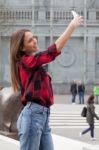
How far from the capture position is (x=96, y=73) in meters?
52.8

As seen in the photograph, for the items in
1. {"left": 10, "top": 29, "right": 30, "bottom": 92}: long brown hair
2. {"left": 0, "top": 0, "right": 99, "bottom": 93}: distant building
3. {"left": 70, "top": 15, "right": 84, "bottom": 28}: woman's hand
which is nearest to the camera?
{"left": 70, "top": 15, "right": 84, "bottom": 28}: woman's hand

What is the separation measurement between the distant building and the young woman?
45662 mm

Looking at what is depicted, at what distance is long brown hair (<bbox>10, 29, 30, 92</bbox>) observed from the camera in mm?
5660

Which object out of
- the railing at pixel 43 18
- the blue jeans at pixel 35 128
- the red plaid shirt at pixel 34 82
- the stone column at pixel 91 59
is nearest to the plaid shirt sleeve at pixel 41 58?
the red plaid shirt at pixel 34 82

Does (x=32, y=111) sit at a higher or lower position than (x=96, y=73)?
higher

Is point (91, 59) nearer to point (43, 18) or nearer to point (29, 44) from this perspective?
point (43, 18)

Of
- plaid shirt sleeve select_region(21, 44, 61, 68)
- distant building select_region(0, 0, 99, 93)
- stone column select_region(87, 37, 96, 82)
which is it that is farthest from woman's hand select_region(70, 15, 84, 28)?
stone column select_region(87, 37, 96, 82)

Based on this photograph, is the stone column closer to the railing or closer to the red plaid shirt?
the railing

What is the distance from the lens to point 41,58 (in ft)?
17.8

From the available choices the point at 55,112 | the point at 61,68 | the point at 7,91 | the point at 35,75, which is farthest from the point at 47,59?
the point at 61,68

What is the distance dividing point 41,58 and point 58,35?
4694cm

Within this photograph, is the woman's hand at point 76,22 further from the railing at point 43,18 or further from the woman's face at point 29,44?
the railing at point 43,18

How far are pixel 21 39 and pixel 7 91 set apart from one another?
15.1 ft

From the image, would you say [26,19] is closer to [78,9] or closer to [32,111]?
[78,9]
